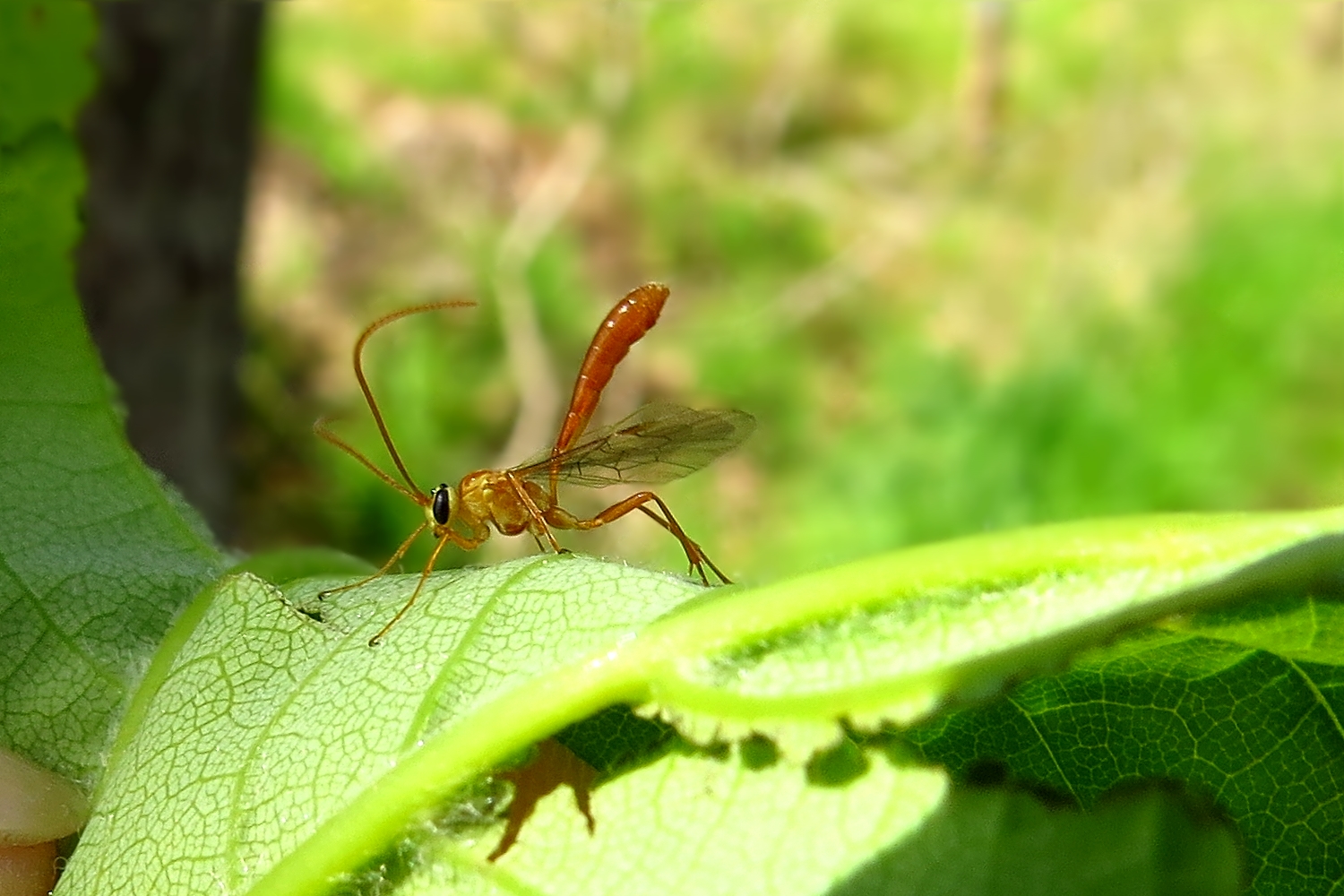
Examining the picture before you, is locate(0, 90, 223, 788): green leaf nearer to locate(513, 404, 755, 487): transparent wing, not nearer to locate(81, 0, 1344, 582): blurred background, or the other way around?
locate(513, 404, 755, 487): transparent wing

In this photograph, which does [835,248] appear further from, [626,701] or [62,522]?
[626,701]

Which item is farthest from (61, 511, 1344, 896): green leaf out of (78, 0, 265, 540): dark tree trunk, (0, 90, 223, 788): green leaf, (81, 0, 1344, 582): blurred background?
(81, 0, 1344, 582): blurred background

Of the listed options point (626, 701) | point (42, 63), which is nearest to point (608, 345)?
point (42, 63)

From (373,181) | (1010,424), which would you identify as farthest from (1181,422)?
(373,181)

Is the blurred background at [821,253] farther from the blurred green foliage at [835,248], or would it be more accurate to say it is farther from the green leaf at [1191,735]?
the green leaf at [1191,735]

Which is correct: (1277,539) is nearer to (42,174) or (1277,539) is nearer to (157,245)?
(42,174)
